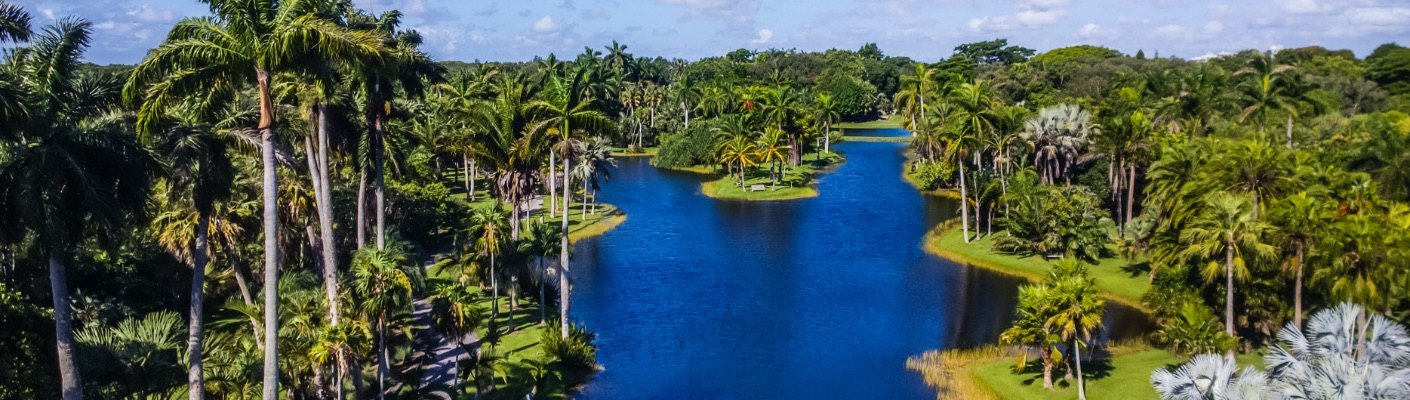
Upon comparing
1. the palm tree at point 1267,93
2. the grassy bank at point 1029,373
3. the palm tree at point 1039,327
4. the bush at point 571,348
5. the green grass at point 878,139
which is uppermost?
the palm tree at point 1267,93

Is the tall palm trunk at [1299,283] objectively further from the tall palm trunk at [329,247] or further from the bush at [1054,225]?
the tall palm trunk at [329,247]

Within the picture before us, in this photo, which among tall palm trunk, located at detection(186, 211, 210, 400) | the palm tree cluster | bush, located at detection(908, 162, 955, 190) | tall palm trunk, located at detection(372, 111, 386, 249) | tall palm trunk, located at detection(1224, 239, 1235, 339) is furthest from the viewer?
bush, located at detection(908, 162, 955, 190)

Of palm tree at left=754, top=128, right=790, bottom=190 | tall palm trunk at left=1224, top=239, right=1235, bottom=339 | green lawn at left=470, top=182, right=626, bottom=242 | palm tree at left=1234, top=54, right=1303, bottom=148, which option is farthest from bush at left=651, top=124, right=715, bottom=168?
tall palm trunk at left=1224, top=239, right=1235, bottom=339

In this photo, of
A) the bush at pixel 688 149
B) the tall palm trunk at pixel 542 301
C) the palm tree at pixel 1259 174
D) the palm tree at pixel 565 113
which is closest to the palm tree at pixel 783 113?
the bush at pixel 688 149

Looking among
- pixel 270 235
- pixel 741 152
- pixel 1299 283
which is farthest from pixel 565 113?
pixel 741 152

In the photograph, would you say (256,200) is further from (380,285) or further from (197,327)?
(197,327)

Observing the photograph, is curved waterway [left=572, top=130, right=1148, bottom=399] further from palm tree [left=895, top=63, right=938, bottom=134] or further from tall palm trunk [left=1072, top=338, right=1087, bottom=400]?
palm tree [left=895, top=63, right=938, bottom=134]
